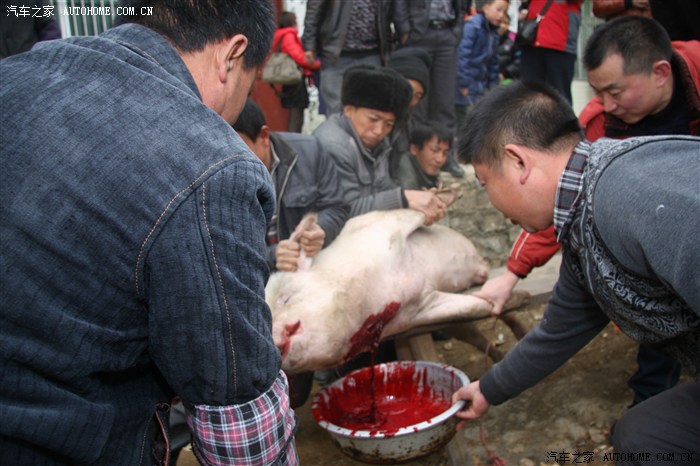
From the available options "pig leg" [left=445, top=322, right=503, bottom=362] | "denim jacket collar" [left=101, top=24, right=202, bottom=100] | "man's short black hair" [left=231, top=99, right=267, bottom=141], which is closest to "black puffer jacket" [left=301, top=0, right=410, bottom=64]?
"man's short black hair" [left=231, top=99, right=267, bottom=141]

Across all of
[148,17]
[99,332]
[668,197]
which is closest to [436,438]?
[668,197]

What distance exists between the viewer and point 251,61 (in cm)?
142

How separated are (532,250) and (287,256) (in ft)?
3.71

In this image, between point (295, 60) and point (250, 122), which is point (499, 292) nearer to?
point (250, 122)

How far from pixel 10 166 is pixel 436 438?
186 centimetres

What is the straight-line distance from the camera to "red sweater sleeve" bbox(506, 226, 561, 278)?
2783 mm

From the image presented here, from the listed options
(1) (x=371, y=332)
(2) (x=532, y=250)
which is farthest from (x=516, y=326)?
(1) (x=371, y=332)

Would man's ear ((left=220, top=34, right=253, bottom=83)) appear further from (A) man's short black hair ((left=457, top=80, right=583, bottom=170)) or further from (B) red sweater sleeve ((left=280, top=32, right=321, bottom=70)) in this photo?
(B) red sweater sleeve ((left=280, top=32, right=321, bottom=70))

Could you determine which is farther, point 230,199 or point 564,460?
point 564,460

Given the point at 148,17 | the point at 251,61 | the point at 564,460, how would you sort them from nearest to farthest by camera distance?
1. the point at 148,17
2. the point at 251,61
3. the point at 564,460

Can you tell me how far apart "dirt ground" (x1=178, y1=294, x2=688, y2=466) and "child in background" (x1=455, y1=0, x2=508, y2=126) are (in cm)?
385

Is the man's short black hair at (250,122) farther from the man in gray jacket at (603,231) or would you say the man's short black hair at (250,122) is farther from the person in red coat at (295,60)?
the person in red coat at (295,60)

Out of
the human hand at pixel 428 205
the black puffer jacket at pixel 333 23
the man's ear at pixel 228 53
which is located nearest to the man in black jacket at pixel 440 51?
the black puffer jacket at pixel 333 23

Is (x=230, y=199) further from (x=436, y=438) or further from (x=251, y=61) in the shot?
(x=436, y=438)
